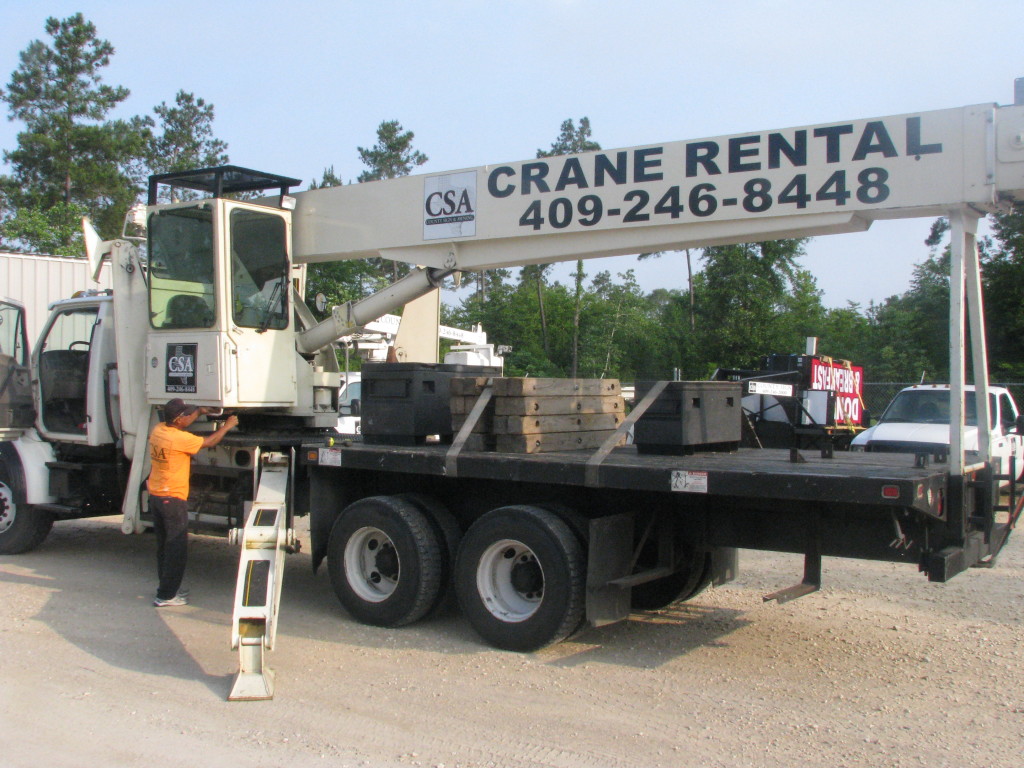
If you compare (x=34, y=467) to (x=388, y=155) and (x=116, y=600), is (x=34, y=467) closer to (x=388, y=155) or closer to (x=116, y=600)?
(x=116, y=600)

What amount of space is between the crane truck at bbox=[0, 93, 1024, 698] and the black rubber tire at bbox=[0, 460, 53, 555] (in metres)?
0.02

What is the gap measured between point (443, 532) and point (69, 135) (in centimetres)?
Answer: 3770

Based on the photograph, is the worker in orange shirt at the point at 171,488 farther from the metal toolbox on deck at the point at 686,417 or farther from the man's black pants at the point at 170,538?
the metal toolbox on deck at the point at 686,417

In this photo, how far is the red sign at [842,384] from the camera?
16.2 meters

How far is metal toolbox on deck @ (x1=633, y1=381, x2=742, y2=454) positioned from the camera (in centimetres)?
636

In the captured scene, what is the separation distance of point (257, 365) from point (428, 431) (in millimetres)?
1753

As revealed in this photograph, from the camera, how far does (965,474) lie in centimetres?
562

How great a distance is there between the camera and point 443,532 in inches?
279

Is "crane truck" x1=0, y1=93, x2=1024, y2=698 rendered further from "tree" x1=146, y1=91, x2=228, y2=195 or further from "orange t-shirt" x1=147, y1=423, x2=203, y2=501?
"tree" x1=146, y1=91, x2=228, y2=195

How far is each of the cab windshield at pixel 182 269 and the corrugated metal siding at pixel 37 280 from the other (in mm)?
9362

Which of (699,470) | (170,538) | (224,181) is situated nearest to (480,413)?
(699,470)

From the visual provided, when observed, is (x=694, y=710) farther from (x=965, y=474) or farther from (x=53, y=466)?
(x=53, y=466)

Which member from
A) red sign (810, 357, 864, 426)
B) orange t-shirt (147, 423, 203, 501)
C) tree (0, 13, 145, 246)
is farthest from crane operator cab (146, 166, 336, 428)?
tree (0, 13, 145, 246)

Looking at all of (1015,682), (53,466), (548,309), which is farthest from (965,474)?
(548,309)
